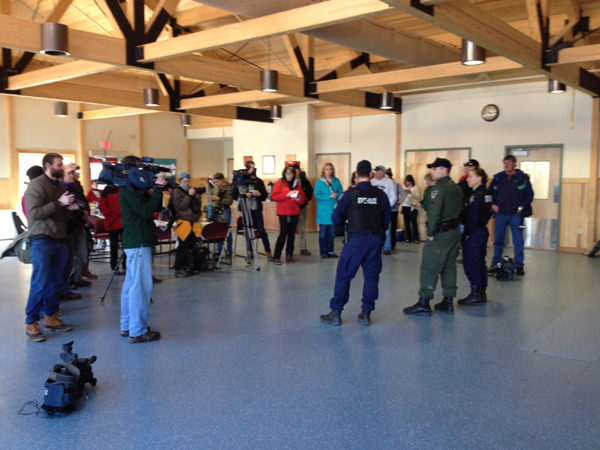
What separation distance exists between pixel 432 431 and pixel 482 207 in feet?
10.2

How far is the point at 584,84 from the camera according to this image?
763 cm

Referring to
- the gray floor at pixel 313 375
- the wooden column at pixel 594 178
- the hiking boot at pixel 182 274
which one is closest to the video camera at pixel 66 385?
the gray floor at pixel 313 375

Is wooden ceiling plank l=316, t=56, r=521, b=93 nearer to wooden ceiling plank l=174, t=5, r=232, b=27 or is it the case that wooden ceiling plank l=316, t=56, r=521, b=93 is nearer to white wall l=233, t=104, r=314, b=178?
wooden ceiling plank l=174, t=5, r=232, b=27

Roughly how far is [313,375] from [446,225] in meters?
2.15

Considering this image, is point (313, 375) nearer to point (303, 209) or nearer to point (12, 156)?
point (303, 209)

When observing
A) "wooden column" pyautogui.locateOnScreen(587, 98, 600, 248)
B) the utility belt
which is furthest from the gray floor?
"wooden column" pyautogui.locateOnScreen(587, 98, 600, 248)

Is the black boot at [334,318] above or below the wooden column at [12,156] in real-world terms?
below

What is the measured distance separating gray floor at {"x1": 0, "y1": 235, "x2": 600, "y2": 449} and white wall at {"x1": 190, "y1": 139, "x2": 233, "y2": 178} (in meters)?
9.78

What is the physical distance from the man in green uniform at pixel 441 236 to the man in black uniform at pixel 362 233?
59cm

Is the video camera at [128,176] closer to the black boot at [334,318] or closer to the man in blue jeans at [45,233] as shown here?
the man in blue jeans at [45,233]

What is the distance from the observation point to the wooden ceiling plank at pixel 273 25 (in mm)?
4207

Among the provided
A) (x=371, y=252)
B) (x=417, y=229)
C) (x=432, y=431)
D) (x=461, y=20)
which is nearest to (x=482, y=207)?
(x=371, y=252)

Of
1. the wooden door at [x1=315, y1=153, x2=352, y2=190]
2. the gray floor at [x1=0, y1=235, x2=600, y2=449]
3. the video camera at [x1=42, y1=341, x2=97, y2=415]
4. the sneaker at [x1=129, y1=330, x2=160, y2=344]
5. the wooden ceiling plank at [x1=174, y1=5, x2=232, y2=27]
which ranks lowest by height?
the gray floor at [x1=0, y1=235, x2=600, y2=449]

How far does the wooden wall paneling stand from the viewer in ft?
29.8
